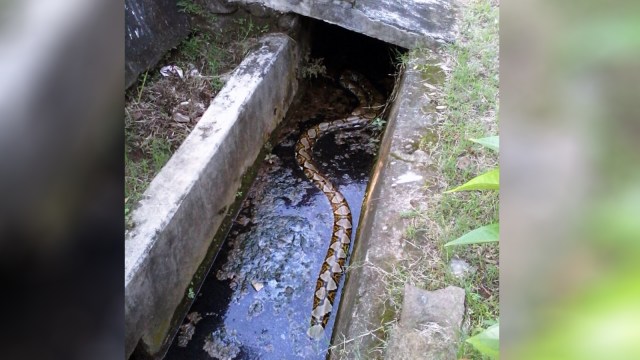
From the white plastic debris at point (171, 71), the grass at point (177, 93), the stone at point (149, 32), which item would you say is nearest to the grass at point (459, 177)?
the grass at point (177, 93)

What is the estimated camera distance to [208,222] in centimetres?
385

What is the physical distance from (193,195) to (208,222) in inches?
14.7

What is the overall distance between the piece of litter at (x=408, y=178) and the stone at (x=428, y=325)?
100 centimetres

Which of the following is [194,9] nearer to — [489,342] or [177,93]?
[177,93]

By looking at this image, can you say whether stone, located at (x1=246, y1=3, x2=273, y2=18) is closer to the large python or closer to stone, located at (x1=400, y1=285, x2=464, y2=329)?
Result: the large python

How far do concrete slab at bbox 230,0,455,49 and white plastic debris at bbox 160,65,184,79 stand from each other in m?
0.94

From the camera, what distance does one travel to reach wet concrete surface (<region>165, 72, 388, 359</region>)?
349 centimetres

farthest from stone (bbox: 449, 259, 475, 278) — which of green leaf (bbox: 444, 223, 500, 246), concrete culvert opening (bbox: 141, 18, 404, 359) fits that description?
green leaf (bbox: 444, 223, 500, 246)

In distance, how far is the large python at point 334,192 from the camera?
368 cm

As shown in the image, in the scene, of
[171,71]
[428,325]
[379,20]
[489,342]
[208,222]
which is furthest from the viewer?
[379,20]

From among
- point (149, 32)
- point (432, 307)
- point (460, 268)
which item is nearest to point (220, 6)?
point (149, 32)
